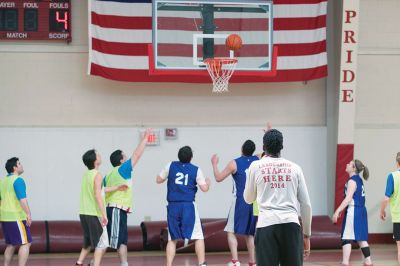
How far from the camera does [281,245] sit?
23.9 feet

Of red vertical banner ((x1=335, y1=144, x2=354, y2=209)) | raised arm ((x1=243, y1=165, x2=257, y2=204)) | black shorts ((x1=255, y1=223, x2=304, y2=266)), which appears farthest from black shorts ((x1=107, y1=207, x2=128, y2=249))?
red vertical banner ((x1=335, y1=144, x2=354, y2=209))

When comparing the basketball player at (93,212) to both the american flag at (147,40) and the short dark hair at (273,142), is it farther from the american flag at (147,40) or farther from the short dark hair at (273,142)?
the short dark hair at (273,142)

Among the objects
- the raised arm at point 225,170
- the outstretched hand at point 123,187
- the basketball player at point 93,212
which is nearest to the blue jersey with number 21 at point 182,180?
the raised arm at point 225,170

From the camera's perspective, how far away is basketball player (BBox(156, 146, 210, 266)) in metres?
11.9

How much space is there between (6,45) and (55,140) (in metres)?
2.17

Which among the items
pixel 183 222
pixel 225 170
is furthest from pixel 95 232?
pixel 225 170

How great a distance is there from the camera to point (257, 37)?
48.9 feet

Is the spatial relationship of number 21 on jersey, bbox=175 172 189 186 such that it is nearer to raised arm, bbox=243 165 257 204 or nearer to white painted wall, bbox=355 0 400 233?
raised arm, bbox=243 165 257 204

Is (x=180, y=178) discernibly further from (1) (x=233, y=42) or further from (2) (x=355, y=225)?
(1) (x=233, y=42)

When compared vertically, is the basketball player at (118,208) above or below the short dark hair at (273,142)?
below

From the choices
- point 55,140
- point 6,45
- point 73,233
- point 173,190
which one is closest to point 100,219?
point 173,190

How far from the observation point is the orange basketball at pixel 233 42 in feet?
46.1

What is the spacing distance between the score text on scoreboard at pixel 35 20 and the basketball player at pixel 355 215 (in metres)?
6.55

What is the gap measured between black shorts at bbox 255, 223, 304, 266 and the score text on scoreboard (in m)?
9.43
